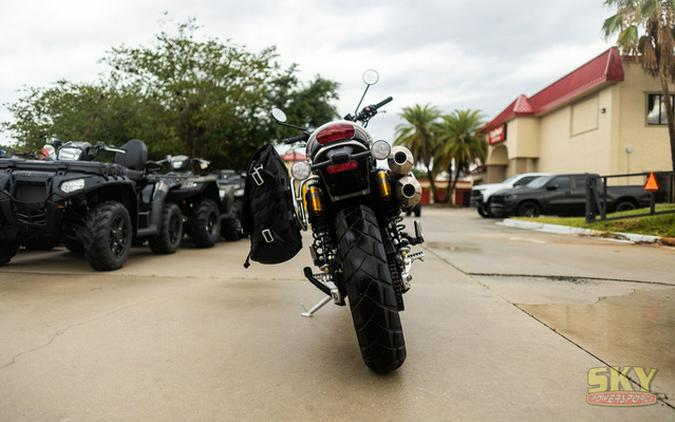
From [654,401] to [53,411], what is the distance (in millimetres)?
2817

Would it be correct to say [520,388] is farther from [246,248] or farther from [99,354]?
[246,248]

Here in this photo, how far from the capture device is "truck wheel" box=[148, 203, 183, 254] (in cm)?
753

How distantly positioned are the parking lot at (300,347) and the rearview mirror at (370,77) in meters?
1.92

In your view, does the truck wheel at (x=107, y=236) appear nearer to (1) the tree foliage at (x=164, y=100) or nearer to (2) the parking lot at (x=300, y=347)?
(2) the parking lot at (x=300, y=347)

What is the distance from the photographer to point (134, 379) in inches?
105

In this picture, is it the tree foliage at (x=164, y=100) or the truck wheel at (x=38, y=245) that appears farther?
the tree foliage at (x=164, y=100)

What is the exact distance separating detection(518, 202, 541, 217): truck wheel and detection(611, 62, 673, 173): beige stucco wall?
22.0 feet

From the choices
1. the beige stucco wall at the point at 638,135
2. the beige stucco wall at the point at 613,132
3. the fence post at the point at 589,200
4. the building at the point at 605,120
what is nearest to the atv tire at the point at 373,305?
the fence post at the point at 589,200

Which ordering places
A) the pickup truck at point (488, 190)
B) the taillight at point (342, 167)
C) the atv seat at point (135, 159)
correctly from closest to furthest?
the taillight at point (342, 167), the atv seat at point (135, 159), the pickup truck at point (488, 190)

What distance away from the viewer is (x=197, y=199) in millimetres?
8992

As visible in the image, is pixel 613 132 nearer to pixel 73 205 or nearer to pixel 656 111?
pixel 656 111

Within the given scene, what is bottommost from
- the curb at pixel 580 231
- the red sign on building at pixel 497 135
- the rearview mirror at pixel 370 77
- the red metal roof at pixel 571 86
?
the curb at pixel 580 231

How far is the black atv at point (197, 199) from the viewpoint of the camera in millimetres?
8180

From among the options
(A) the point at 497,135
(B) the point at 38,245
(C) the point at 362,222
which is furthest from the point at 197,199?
(A) the point at 497,135
